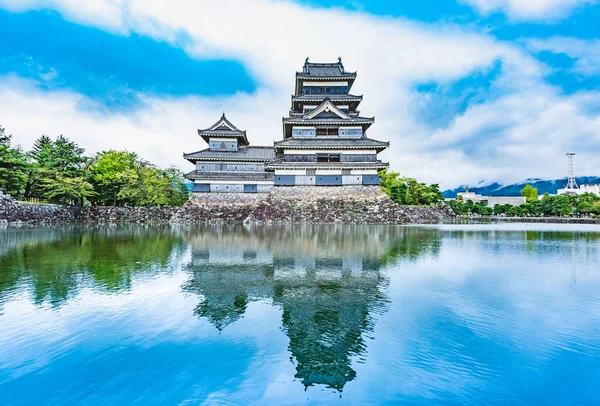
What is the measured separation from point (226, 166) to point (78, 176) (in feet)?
48.3

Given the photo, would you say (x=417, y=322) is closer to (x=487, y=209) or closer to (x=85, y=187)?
(x=85, y=187)

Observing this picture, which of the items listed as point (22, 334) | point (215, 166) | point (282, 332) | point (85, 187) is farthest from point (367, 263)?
point (85, 187)

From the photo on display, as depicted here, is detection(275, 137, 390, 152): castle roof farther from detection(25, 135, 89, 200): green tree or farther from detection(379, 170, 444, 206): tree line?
detection(25, 135, 89, 200): green tree

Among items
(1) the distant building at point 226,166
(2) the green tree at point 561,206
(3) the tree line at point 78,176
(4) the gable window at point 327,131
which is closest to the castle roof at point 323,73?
(4) the gable window at point 327,131

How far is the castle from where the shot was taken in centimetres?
3338

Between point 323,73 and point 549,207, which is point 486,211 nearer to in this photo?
point 549,207

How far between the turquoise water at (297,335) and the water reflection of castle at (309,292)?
1.4 inches

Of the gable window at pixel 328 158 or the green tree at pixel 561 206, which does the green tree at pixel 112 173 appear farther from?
the green tree at pixel 561 206

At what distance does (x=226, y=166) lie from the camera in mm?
36000

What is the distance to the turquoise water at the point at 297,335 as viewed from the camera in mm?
3734

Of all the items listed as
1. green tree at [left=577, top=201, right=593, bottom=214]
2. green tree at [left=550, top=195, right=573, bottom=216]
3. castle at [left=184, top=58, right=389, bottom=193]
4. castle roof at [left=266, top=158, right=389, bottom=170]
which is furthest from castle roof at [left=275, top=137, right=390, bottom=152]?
green tree at [left=577, top=201, right=593, bottom=214]

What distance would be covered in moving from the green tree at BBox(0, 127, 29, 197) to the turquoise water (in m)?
23.8

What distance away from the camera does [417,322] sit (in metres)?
5.63

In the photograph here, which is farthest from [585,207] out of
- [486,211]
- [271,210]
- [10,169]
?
[10,169]
